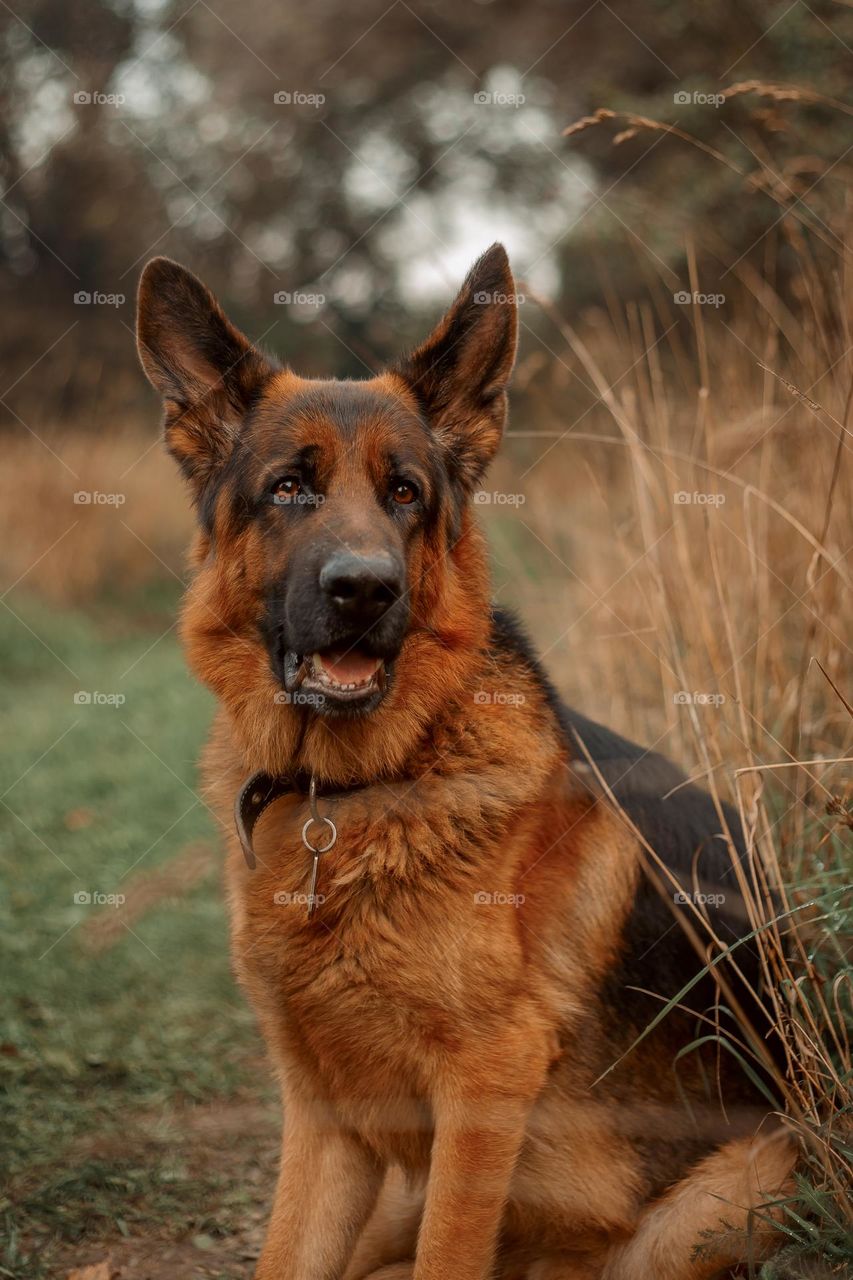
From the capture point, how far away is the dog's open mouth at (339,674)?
263cm

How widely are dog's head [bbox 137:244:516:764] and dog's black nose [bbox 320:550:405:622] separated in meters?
0.04

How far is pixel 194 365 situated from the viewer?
2914 mm

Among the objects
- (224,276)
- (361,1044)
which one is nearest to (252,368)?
(361,1044)

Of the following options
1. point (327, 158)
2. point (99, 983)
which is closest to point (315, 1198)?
point (99, 983)

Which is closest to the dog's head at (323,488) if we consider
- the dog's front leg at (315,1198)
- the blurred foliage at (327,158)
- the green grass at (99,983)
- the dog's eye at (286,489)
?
the dog's eye at (286,489)

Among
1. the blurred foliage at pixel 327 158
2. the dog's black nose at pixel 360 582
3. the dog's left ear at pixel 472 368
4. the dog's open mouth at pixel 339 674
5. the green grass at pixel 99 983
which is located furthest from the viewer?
the blurred foliage at pixel 327 158

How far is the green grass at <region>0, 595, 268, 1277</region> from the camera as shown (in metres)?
3.26

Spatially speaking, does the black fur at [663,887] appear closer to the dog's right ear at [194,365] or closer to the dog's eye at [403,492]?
the dog's eye at [403,492]

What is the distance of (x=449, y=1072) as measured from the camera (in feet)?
7.82

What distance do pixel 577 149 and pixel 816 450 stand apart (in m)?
13.4

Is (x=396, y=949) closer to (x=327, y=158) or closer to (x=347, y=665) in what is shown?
(x=347, y=665)

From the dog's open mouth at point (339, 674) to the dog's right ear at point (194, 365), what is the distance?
68 centimetres

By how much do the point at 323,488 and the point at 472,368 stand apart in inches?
23.0

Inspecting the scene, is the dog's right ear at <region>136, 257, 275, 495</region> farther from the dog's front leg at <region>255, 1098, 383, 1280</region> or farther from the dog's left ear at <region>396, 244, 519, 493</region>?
the dog's front leg at <region>255, 1098, 383, 1280</region>
